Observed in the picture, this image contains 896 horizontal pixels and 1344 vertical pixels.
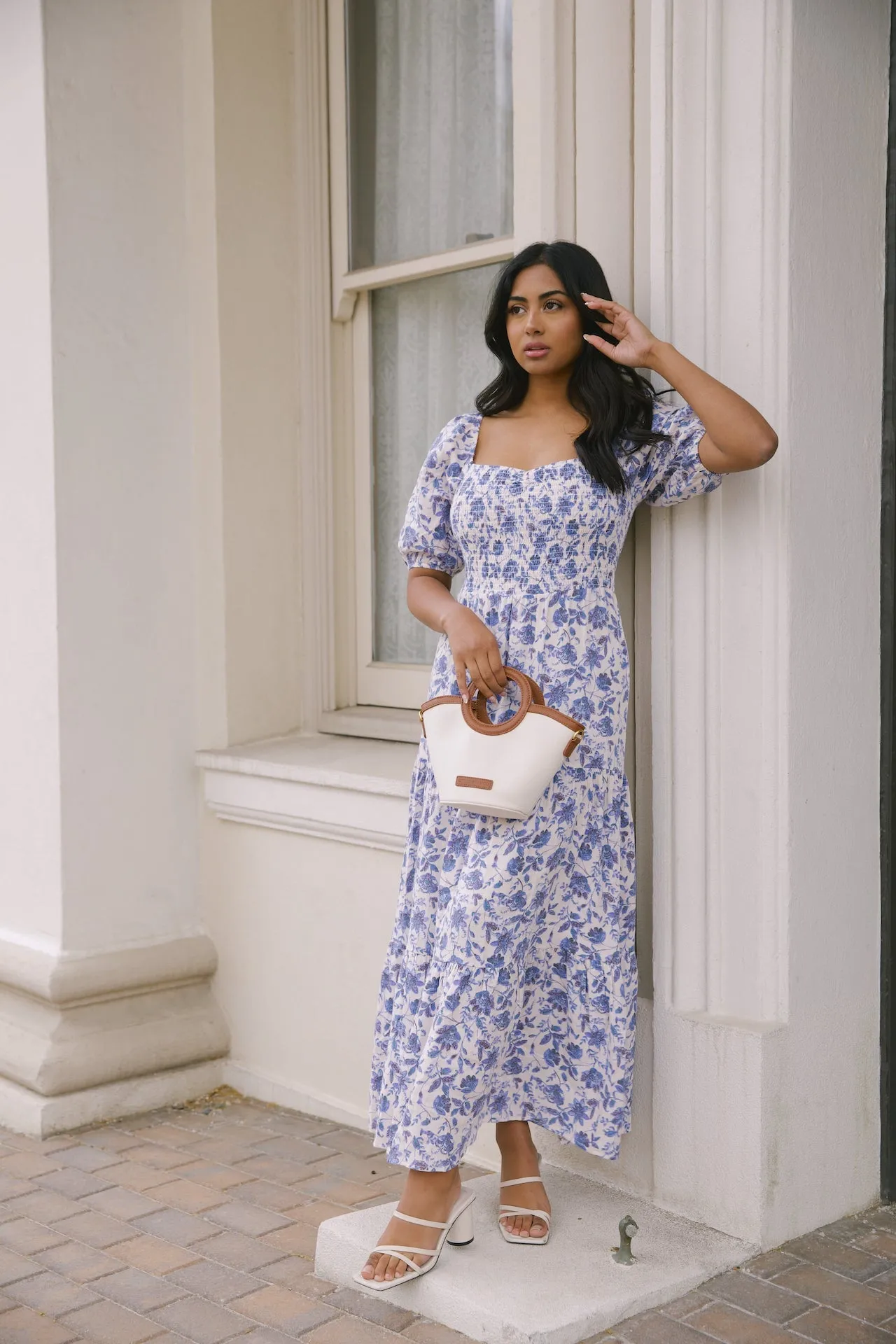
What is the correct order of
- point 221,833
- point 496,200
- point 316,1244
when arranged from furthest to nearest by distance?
point 221,833, point 496,200, point 316,1244

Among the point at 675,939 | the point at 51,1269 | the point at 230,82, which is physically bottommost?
the point at 51,1269

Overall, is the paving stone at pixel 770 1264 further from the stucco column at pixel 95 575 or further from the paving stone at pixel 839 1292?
the stucco column at pixel 95 575

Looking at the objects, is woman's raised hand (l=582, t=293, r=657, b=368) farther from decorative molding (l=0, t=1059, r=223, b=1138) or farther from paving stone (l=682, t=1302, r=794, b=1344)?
decorative molding (l=0, t=1059, r=223, b=1138)

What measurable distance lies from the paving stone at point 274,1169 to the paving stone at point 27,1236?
19.9 inches

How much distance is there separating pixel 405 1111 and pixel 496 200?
2329 mm

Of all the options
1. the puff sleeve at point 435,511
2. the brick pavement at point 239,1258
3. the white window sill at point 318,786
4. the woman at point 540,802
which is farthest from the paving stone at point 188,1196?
the puff sleeve at point 435,511

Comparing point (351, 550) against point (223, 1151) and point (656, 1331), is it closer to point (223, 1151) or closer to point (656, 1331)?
point (223, 1151)

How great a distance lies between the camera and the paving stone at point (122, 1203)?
3.28m

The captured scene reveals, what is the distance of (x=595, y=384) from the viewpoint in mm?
2869

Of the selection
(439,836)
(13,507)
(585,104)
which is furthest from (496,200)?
(439,836)

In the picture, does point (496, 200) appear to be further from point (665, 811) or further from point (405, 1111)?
point (405, 1111)

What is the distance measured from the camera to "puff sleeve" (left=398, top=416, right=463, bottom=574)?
3.00 meters

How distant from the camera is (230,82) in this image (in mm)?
4062

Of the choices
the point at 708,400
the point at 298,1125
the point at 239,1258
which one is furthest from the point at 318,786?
the point at 708,400
